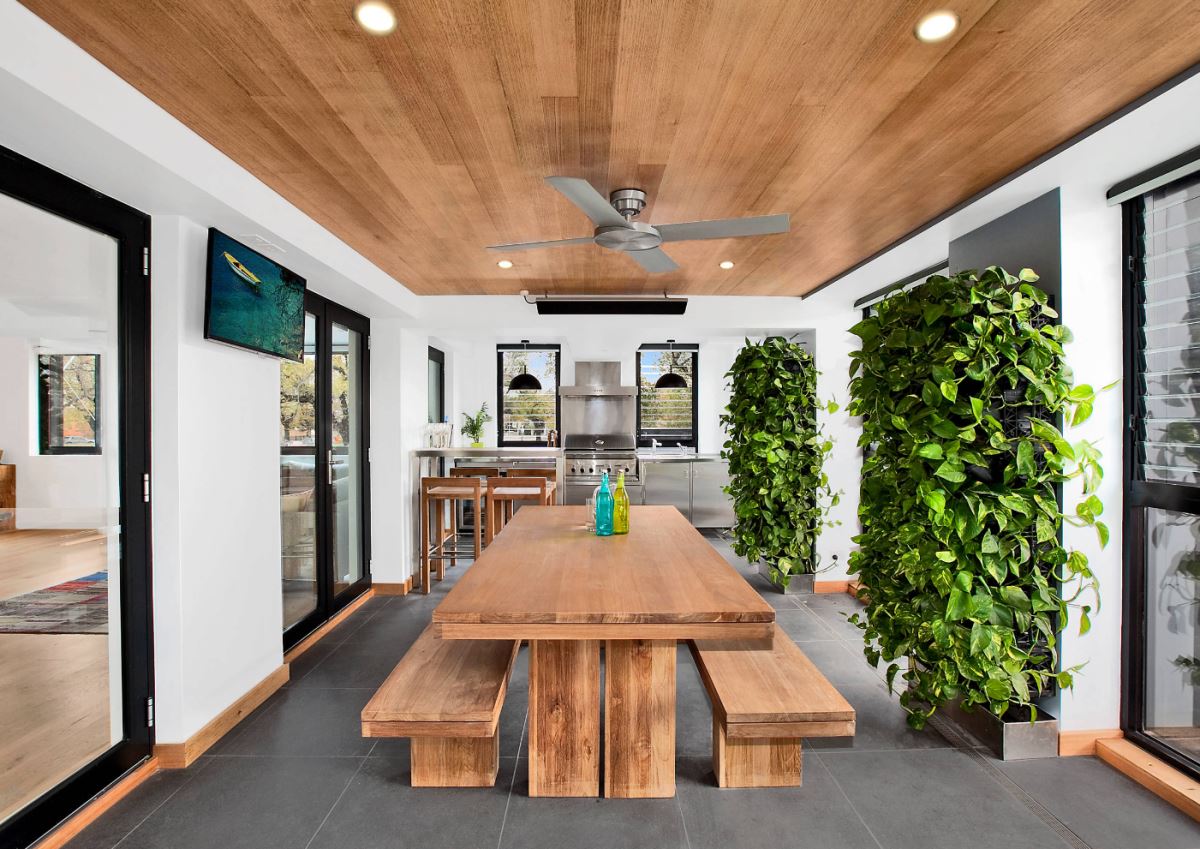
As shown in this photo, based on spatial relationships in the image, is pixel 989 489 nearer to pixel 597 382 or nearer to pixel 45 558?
pixel 45 558

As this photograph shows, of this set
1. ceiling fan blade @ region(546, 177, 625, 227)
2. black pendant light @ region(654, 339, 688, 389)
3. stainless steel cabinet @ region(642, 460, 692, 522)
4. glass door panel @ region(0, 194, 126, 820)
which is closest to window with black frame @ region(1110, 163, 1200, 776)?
ceiling fan blade @ region(546, 177, 625, 227)

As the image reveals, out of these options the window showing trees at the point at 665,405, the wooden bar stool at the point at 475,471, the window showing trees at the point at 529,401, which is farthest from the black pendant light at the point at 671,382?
the wooden bar stool at the point at 475,471

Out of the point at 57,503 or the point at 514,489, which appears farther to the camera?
the point at 514,489

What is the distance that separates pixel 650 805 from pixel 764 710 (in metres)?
0.54

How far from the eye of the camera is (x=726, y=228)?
2.22 m

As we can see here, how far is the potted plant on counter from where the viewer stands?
7200 mm

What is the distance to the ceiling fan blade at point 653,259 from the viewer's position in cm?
252

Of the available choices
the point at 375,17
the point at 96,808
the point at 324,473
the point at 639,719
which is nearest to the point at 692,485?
the point at 324,473

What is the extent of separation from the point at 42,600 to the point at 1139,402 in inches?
153

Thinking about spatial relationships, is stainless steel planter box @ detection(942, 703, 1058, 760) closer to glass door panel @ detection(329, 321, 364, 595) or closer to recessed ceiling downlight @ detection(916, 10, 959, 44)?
recessed ceiling downlight @ detection(916, 10, 959, 44)

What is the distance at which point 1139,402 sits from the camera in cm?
239

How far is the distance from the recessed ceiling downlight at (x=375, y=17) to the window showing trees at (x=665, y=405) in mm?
6177

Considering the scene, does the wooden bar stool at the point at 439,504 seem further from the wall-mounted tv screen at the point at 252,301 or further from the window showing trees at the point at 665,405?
→ the window showing trees at the point at 665,405

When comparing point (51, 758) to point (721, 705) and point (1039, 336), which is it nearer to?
point (721, 705)
